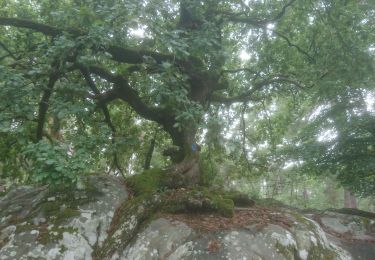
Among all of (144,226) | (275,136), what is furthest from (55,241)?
(275,136)

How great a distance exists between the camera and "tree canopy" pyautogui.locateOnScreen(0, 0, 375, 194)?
4.66 metres

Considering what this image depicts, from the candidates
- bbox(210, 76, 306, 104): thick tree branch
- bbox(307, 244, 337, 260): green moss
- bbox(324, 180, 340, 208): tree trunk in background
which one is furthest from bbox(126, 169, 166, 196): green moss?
bbox(324, 180, 340, 208): tree trunk in background

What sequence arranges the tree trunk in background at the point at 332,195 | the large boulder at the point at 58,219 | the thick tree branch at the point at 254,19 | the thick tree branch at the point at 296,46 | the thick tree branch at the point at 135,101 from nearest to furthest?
the large boulder at the point at 58,219 < the thick tree branch at the point at 135,101 < the thick tree branch at the point at 254,19 < the thick tree branch at the point at 296,46 < the tree trunk in background at the point at 332,195

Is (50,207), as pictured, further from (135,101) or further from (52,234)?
(135,101)

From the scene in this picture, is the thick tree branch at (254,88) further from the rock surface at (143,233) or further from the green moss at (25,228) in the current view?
the green moss at (25,228)

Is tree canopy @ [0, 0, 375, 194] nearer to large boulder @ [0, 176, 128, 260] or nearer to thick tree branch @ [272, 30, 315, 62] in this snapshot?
thick tree branch @ [272, 30, 315, 62]

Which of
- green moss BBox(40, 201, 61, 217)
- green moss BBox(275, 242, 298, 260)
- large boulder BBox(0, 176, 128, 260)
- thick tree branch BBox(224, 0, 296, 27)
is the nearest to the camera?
green moss BBox(275, 242, 298, 260)

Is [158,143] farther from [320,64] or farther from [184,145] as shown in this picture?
[320,64]

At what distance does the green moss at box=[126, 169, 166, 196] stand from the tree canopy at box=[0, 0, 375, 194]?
609 millimetres

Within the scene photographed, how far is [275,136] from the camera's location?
11484 millimetres

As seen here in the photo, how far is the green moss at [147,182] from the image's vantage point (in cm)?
585

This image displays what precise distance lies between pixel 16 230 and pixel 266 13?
6871mm

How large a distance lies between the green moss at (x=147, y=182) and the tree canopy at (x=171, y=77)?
61 centimetres

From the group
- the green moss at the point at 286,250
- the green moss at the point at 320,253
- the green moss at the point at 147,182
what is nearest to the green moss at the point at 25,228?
the green moss at the point at 147,182
